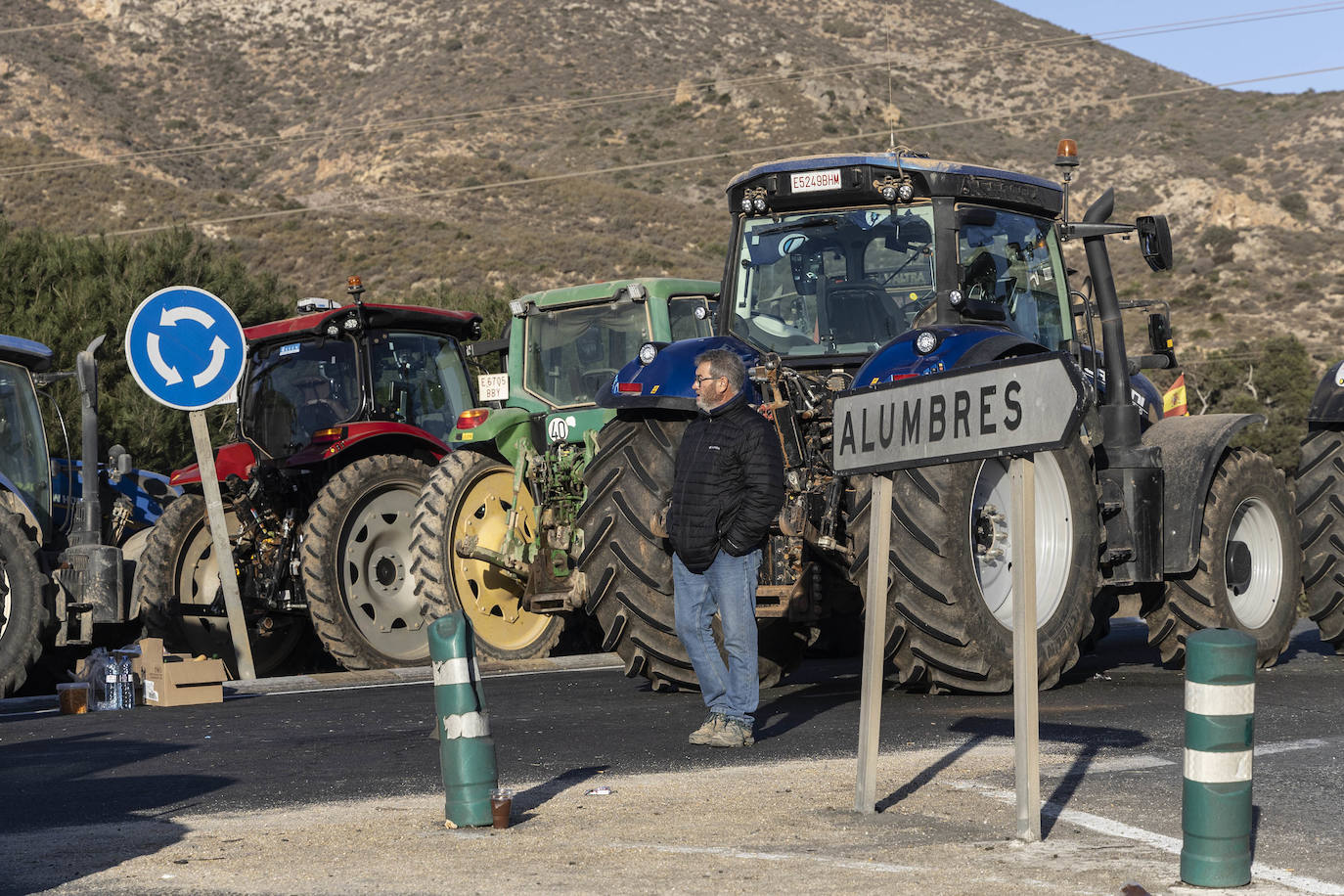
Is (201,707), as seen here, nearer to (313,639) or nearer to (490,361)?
(313,639)

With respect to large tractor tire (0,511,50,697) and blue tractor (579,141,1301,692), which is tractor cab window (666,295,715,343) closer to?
blue tractor (579,141,1301,692)

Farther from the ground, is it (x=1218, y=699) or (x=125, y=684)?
(x=1218, y=699)

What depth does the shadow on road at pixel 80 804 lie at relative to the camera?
5.94 metres

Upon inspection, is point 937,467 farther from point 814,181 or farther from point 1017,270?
point 1017,270

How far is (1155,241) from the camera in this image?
11.2 m

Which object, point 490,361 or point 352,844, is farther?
point 490,361

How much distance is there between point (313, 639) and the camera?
1509 cm

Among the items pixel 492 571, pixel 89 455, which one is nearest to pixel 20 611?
pixel 89 455

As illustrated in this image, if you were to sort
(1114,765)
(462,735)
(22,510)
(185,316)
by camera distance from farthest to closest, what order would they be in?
(185,316) → (22,510) → (1114,765) → (462,735)

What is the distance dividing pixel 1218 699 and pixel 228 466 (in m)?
10.5

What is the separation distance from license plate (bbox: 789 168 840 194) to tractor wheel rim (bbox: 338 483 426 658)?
4.62 meters

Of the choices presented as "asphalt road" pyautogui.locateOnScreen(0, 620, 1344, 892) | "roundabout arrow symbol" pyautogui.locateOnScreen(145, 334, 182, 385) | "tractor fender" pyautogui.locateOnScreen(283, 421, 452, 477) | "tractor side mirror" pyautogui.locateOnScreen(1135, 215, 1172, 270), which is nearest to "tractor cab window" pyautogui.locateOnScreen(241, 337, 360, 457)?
"tractor fender" pyautogui.locateOnScreen(283, 421, 452, 477)

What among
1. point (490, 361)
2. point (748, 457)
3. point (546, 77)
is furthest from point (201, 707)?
point (546, 77)

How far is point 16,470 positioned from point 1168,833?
29.6 ft
